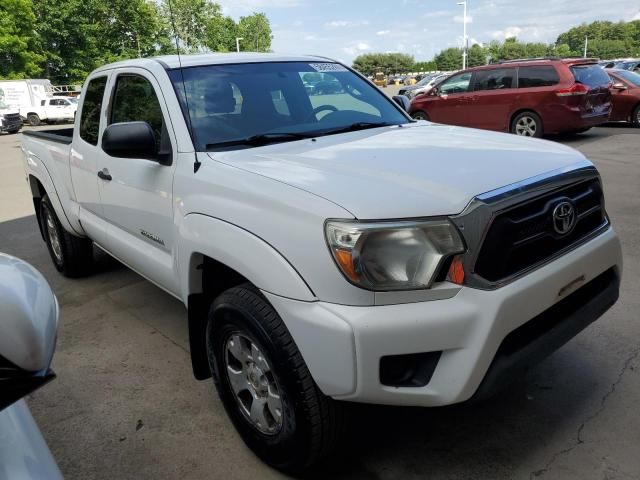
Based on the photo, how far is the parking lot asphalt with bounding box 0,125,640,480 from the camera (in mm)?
2479

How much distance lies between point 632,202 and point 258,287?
19.9ft

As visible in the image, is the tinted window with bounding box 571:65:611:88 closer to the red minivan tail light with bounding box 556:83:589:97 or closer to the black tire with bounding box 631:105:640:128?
the red minivan tail light with bounding box 556:83:589:97

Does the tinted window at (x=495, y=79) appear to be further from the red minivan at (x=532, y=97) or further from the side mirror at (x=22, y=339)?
the side mirror at (x=22, y=339)

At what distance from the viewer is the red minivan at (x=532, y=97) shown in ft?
36.3

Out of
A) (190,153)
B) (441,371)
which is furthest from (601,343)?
(190,153)

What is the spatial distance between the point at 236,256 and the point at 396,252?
0.67m

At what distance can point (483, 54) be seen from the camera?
102625 millimetres

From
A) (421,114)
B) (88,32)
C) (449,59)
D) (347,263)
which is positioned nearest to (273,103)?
(347,263)

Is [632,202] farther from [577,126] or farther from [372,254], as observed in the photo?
[372,254]

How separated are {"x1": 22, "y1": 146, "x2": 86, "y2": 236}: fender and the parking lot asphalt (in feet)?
3.01

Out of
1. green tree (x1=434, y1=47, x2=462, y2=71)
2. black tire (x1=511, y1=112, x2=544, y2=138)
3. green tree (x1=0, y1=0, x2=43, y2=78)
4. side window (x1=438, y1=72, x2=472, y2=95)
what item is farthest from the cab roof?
green tree (x1=434, y1=47, x2=462, y2=71)

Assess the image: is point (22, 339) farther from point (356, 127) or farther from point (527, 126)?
point (527, 126)

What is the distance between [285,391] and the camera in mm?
2186

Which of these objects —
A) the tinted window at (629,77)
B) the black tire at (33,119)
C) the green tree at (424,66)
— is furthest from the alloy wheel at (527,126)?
the green tree at (424,66)
